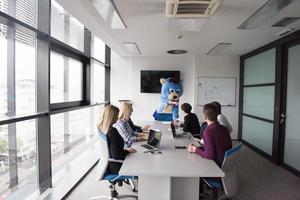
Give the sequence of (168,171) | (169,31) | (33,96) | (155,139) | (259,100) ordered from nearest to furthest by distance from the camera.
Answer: (168,171)
(155,139)
(33,96)
(169,31)
(259,100)

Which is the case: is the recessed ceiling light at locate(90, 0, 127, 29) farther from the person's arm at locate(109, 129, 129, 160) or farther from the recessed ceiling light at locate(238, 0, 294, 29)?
the recessed ceiling light at locate(238, 0, 294, 29)

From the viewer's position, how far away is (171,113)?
5199 mm

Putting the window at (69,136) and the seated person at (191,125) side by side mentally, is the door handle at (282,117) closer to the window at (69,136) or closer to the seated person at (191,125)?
the seated person at (191,125)

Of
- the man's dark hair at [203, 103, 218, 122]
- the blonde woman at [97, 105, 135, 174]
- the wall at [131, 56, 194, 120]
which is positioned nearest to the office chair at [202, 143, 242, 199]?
the man's dark hair at [203, 103, 218, 122]

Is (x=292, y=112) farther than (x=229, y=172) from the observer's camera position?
Yes

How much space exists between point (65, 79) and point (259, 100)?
444 centimetres

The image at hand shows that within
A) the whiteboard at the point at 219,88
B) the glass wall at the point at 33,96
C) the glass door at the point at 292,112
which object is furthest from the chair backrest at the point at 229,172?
the whiteboard at the point at 219,88

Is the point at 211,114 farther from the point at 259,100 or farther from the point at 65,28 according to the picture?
the point at 259,100

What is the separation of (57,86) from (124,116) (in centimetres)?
141

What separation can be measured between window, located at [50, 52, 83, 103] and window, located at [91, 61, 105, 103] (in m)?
0.55

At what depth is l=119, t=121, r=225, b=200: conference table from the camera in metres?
1.87

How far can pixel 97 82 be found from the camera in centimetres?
576

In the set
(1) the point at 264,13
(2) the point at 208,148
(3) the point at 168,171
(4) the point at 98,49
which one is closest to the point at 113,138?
(3) the point at 168,171

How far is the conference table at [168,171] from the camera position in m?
1.87
